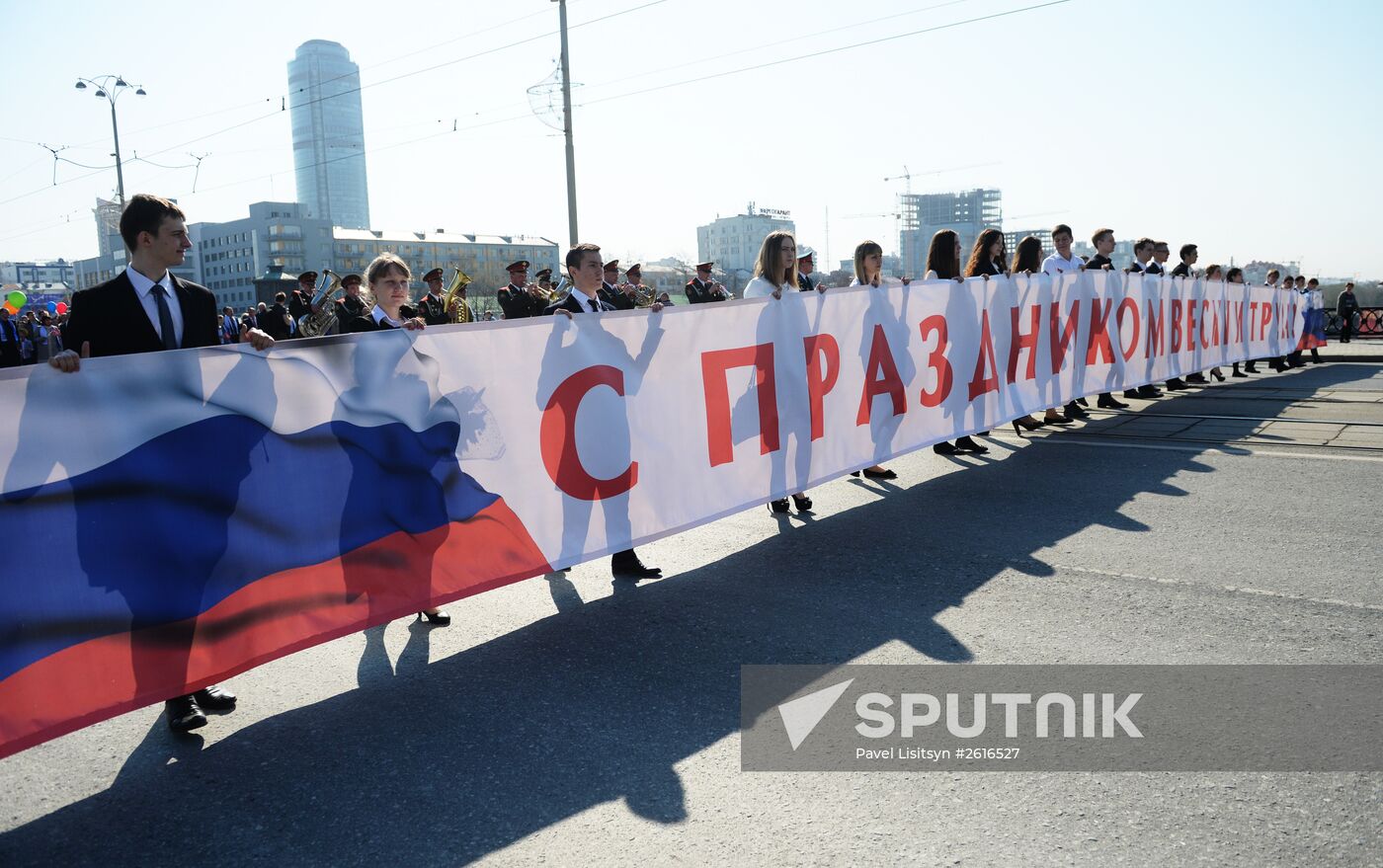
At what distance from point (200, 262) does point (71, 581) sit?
139909mm

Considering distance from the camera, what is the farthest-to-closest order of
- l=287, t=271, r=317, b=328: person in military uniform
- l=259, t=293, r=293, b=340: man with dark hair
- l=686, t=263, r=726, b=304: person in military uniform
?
l=259, t=293, r=293, b=340: man with dark hair, l=287, t=271, r=317, b=328: person in military uniform, l=686, t=263, r=726, b=304: person in military uniform

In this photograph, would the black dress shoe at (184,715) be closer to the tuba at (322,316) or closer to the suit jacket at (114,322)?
the suit jacket at (114,322)

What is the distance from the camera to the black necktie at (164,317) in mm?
4062

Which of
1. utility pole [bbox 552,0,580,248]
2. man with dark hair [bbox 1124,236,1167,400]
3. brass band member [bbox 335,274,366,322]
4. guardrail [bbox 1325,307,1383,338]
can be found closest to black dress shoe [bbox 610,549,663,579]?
brass band member [bbox 335,274,366,322]

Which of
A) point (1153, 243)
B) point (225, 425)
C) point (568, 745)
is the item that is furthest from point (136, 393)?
point (1153, 243)

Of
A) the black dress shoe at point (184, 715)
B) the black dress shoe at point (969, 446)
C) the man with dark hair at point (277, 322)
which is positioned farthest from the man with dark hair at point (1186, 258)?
the man with dark hair at point (277, 322)

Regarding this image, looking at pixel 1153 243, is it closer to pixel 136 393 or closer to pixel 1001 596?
pixel 1001 596

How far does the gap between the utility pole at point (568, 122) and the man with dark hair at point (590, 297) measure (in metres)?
17.9

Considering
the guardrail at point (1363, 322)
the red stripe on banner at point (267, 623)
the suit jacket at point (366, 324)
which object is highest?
the suit jacket at point (366, 324)

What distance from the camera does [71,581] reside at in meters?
3.26

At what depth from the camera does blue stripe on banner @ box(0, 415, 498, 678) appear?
3.19 metres

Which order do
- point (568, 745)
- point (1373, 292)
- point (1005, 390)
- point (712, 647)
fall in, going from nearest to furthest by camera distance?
point (568, 745) → point (712, 647) → point (1005, 390) → point (1373, 292)

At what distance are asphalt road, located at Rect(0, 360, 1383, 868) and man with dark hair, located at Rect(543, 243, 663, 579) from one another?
0.16 metres

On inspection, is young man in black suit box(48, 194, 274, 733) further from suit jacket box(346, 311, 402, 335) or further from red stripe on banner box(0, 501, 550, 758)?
suit jacket box(346, 311, 402, 335)
